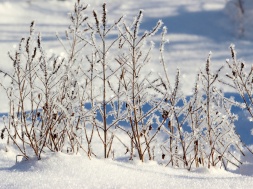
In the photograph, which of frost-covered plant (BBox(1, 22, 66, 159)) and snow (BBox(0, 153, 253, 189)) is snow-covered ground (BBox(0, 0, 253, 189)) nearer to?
snow (BBox(0, 153, 253, 189))

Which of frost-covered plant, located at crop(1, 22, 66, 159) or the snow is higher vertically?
A: frost-covered plant, located at crop(1, 22, 66, 159)

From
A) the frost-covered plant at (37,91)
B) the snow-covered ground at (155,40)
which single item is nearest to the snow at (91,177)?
the snow-covered ground at (155,40)

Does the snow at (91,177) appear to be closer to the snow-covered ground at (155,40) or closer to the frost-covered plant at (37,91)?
the snow-covered ground at (155,40)

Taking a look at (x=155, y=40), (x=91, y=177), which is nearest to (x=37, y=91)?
(x=91, y=177)

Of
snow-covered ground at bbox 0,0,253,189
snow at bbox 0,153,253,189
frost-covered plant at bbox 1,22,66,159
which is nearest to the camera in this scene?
snow at bbox 0,153,253,189

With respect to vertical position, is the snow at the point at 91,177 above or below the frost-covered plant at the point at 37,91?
below

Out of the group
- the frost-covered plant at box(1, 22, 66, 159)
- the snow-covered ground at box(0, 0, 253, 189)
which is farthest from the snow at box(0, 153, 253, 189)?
the frost-covered plant at box(1, 22, 66, 159)

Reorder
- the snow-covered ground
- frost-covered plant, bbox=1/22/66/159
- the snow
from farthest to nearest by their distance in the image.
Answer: frost-covered plant, bbox=1/22/66/159 < the snow-covered ground < the snow

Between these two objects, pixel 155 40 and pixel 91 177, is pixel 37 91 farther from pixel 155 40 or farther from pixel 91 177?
pixel 155 40

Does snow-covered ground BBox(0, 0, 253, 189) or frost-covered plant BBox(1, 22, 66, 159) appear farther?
frost-covered plant BBox(1, 22, 66, 159)

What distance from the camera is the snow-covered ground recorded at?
214 cm

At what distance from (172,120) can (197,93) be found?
0.69 feet

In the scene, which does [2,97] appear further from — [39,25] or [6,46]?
[39,25]

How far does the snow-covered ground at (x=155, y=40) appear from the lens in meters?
2.14
